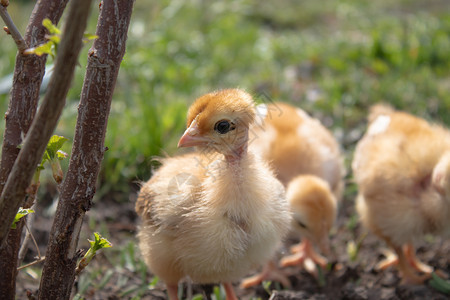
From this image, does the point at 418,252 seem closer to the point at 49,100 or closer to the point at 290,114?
the point at 290,114

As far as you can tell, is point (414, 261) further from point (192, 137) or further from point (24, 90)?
point (24, 90)

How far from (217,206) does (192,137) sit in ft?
1.10

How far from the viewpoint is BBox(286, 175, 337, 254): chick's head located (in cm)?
331

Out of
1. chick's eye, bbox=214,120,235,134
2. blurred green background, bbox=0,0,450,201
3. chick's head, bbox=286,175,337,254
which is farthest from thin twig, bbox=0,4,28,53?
chick's head, bbox=286,175,337,254

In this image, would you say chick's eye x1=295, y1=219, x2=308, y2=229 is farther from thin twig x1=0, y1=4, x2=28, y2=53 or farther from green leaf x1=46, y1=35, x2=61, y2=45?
green leaf x1=46, y1=35, x2=61, y2=45

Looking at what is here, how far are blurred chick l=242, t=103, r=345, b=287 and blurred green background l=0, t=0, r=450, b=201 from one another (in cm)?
41

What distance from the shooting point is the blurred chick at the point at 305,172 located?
3.33 metres

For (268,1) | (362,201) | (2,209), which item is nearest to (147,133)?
(362,201)

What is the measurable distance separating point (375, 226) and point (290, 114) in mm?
1264

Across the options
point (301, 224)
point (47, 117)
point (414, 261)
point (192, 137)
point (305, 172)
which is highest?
point (47, 117)

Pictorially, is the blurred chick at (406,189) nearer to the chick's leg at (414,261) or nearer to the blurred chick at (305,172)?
the chick's leg at (414,261)

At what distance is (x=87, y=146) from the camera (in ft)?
6.08

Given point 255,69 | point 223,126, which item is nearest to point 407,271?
point 223,126

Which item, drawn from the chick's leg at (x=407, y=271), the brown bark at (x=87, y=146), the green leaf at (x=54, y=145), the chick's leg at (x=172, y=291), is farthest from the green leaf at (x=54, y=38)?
the chick's leg at (x=407, y=271)
